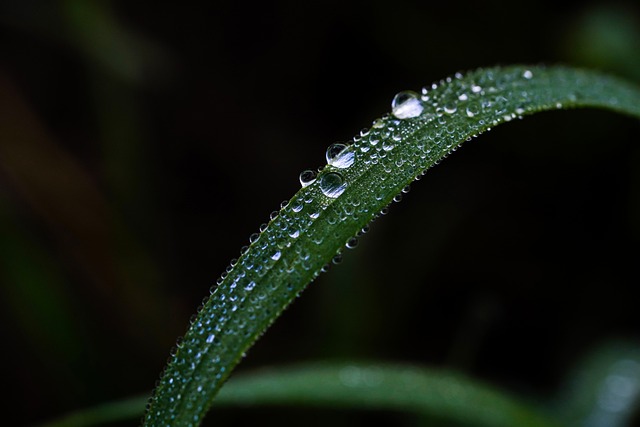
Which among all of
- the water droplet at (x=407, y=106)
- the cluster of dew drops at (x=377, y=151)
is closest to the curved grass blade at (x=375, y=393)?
the cluster of dew drops at (x=377, y=151)

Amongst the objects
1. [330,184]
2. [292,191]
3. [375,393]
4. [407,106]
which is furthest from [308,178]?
[292,191]

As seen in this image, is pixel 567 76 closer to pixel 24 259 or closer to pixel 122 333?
pixel 24 259

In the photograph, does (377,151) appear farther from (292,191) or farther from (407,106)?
(292,191)

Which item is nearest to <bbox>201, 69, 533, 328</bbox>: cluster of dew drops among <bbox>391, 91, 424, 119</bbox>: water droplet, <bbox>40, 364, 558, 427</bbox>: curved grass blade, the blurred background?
<bbox>391, 91, 424, 119</bbox>: water droplet

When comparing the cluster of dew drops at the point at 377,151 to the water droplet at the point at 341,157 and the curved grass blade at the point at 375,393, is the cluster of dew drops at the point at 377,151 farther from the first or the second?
the curved grass blade at the point at 375,393

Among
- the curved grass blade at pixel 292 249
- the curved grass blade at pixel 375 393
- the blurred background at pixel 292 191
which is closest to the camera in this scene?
the curved grass blade at pixel 292 249
